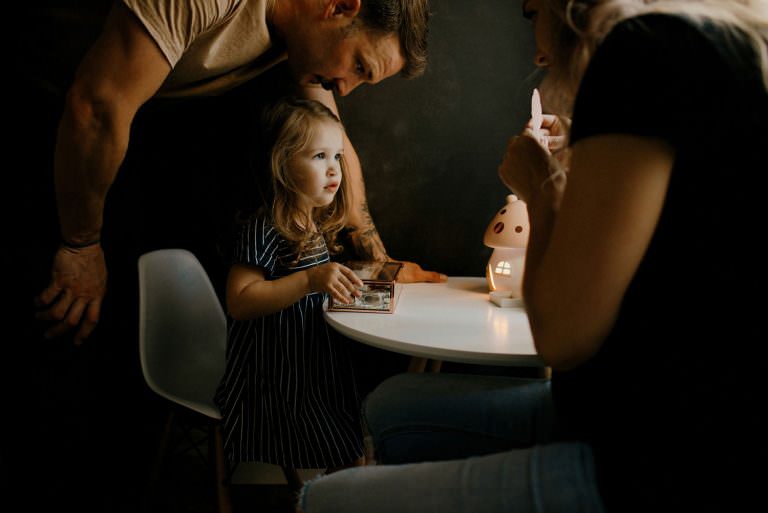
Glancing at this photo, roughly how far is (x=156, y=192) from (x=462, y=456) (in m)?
1.41

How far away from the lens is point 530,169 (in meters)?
1.02

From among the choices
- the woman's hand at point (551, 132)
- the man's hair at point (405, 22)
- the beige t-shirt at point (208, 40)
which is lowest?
the woman's hand at point (551, 132)

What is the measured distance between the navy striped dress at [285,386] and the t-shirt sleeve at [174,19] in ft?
1.53

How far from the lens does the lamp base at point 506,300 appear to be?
1563 mm

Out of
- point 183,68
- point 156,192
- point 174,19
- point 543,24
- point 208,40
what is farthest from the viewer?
point 156,192

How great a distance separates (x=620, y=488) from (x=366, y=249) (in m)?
1.34

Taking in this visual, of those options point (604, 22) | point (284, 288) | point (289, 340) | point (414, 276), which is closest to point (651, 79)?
point (604, 22)

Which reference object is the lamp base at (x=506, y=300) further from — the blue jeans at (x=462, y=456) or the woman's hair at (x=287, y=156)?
the woman's hair at (x=287, y=156)

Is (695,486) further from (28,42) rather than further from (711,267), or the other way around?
(28,42)

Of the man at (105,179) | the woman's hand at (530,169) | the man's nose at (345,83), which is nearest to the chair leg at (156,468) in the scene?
the man at (105,179)

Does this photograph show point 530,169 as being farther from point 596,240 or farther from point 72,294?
point 72,294

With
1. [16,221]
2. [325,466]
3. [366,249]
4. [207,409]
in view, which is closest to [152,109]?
[16,221]

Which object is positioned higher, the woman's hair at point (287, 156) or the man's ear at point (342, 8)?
the man's ear at point (342, 8)

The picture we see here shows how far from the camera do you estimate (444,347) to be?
3.91 ft
